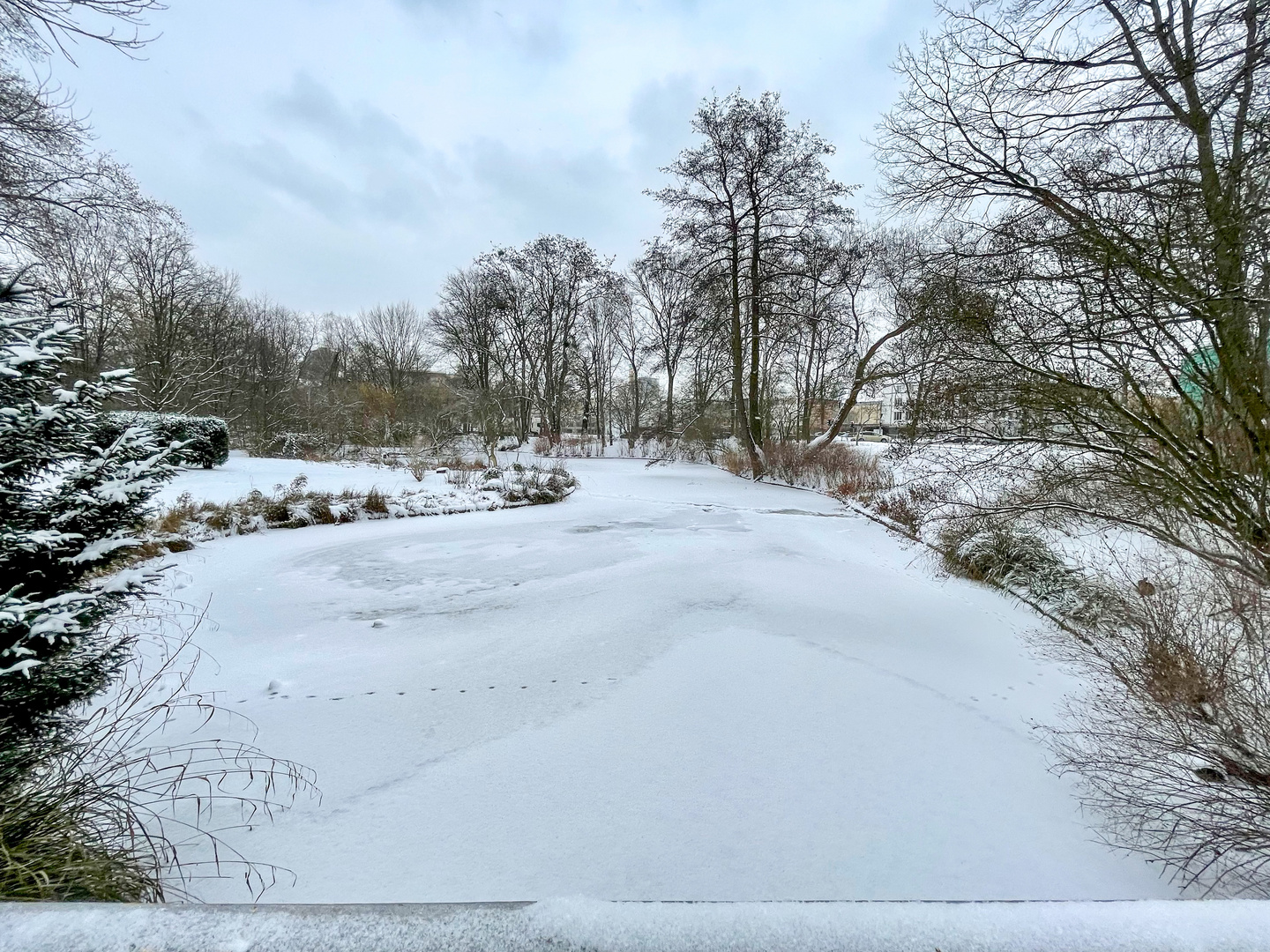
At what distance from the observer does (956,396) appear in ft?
12.5

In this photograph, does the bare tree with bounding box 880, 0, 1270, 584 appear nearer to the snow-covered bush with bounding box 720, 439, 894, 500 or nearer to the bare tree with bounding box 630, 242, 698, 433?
the snow-covered bush with bounding box 720, 439, 894, 500

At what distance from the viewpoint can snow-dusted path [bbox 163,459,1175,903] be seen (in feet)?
5.63

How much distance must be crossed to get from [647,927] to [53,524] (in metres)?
1.90

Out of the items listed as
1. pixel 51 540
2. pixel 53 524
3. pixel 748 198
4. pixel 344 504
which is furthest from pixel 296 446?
pixel 51 540

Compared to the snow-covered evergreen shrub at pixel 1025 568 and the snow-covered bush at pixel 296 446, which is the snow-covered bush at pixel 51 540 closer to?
the snow-covered evergreen shrub at pixel 1025 568

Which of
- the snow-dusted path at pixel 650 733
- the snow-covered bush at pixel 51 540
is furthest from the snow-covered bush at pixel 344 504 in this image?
the snow-covered bush at pixel 51 540

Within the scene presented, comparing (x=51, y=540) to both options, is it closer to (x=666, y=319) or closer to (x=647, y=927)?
(x=647, y=927)

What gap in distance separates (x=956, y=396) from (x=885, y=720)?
2.38 m

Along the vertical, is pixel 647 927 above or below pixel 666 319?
below

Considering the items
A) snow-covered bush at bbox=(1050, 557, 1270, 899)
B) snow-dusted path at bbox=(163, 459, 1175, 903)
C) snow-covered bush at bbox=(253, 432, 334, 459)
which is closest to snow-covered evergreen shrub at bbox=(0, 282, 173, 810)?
snow-dusted path at bbox=(163, 459, 1175, 903)

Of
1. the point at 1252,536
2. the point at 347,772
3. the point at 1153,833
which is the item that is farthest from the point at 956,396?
the point at 347,772

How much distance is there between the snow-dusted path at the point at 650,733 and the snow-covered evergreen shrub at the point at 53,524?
2.37 feet

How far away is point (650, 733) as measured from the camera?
2.48m

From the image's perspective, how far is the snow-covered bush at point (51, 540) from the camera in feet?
4.50
